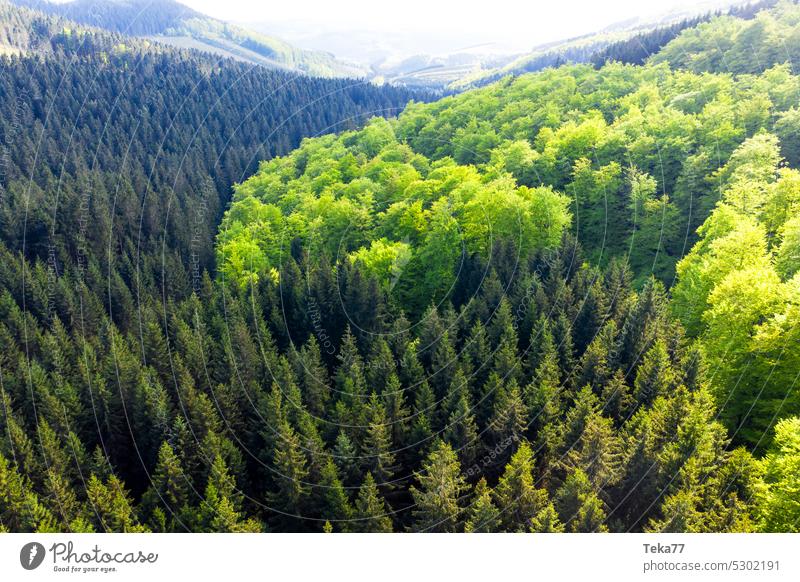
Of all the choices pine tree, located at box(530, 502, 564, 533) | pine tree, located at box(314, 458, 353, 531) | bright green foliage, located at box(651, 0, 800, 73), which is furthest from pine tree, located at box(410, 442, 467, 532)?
bright green foliage, located at box(651, 0, 800, 73)

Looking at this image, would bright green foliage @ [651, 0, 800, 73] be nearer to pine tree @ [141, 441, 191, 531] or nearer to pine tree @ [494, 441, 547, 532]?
pine tree @ [494, 441, 547, 532]

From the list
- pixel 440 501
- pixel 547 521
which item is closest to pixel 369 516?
pixel 440 501

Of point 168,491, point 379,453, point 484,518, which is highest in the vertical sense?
point 484,518

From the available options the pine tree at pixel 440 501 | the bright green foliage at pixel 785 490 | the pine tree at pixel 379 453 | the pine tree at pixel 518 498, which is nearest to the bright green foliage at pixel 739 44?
the bright green foliage at pixel 785 490

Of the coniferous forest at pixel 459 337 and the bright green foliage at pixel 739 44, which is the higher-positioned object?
the bright green foliage at pixel 739 44

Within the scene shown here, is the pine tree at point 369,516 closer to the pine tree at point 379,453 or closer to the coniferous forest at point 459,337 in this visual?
the coniferous forest at point 459,337

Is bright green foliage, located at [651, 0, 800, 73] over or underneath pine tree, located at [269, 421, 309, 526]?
over

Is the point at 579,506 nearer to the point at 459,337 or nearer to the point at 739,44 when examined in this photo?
the point at 459,337
